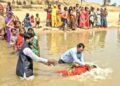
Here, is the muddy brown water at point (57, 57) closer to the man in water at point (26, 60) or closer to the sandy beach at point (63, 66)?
the sandy beach at point (63, 66)

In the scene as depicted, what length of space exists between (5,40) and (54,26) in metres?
5.72

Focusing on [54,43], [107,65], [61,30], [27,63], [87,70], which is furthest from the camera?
[61,30]

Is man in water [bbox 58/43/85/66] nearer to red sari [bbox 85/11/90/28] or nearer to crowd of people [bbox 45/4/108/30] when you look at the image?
crowd of people [bbox 45/4/108/30]

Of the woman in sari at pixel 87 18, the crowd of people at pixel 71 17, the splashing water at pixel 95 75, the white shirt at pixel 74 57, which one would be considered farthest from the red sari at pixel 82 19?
the splashing water at pixel 95 75

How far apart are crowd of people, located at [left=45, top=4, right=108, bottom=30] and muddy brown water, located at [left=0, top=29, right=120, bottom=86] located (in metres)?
1.86

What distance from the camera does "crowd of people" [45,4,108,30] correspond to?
1938 centimetres

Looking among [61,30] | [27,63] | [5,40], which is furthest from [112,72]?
[61,30]

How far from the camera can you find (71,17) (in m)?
19.4

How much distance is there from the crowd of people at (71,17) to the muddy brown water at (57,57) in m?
1.86

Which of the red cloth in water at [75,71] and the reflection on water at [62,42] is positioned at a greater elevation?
the red cloth in water at [75,71]

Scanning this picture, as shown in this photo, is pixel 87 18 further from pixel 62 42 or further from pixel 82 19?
pixel 62 42

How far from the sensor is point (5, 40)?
14.4 metres

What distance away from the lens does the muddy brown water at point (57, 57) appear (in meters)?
8.41

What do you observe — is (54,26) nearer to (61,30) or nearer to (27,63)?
(61,30)
